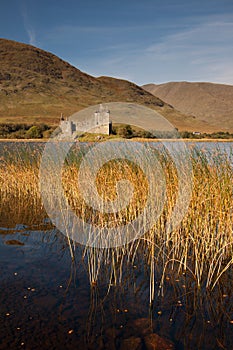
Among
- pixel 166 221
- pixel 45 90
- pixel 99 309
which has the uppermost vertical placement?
pixel 45 90

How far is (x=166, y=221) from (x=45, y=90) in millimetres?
120217

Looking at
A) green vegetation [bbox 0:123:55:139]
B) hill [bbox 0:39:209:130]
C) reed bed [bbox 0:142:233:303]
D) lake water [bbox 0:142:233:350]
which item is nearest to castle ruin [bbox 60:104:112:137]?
green vegetation [bbox 0:123:55:139]

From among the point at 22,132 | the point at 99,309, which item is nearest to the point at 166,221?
the point at 99,309

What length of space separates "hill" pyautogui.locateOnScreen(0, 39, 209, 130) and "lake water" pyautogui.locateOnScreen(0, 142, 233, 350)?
74.0 m

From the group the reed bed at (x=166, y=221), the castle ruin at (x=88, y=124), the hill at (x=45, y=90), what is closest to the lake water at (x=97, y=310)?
the reed bed at (x=166, y=221)

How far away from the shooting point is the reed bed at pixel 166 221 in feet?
15.0

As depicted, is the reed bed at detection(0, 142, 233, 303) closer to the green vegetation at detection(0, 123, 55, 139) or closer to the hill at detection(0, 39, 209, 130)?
the green vegetation at detection(0, 123, 55, 139)

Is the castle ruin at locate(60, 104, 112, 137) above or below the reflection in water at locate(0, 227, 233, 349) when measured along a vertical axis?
above

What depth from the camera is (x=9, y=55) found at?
154 metres

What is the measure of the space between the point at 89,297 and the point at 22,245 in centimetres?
210

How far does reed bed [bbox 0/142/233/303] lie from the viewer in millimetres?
4586

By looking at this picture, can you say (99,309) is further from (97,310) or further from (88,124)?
(88,124)

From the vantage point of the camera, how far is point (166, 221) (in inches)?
245

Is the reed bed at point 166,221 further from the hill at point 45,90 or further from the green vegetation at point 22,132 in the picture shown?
the hill at point 45,90
